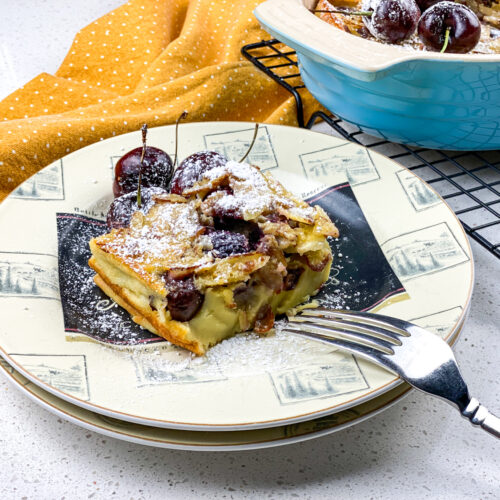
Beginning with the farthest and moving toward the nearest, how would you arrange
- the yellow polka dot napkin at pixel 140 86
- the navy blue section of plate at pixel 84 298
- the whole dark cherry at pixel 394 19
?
the yellow polka dot napkin at pixel 140 86 < the whole dark cherry at pixel 394 19 < the navy blue section of plate at pixel 84 298

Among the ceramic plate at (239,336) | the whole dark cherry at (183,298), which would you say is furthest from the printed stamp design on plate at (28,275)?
the whole dark cherry at (183,298)

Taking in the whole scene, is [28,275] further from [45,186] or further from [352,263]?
[352,263]

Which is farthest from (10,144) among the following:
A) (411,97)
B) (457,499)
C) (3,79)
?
(457,499)

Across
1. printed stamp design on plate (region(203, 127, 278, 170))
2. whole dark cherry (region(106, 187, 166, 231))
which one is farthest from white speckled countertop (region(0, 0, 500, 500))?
printed stamp design on plate (region(203, 127, 278, 170))

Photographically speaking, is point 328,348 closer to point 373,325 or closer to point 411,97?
point 373,325

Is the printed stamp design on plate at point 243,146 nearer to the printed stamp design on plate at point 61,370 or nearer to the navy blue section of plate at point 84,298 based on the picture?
the navy blue section of plate at point 84,298

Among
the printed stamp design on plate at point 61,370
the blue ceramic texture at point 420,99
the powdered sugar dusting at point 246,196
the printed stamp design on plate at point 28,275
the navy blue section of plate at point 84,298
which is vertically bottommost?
the navy blue section of plate at point 84,298

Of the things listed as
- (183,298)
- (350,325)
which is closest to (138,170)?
(183,298)

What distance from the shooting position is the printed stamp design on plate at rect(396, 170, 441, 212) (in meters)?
1.23

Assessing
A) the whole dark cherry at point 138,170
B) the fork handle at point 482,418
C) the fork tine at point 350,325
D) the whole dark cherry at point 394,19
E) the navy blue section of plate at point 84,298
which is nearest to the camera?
the fork handle at point 482,418

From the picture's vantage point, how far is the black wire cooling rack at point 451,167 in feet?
4.58

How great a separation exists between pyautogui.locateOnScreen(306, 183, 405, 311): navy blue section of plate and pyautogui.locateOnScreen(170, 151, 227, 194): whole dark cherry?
229 mm

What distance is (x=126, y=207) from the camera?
1151 mm

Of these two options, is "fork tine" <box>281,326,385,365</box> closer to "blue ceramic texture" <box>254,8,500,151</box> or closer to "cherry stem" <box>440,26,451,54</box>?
"blue ceramic texture" <box>254,8,500,151</box>
